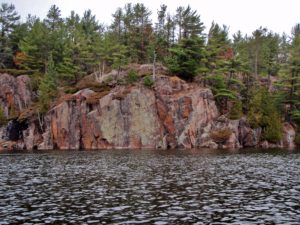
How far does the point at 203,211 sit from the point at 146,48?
324ft

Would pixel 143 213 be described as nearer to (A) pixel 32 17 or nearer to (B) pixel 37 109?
(B) pixel 37 109

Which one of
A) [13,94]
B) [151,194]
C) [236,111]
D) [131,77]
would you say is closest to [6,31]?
[13,94]

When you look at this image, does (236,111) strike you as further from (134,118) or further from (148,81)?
(134,118)

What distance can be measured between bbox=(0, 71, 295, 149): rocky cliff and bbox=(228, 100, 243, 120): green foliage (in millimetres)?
1234

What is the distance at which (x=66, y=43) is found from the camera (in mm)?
118688

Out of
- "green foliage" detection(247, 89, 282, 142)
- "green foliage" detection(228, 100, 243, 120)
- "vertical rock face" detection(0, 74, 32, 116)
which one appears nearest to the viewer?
"green foliage" detection(247, 89, 282, 142)

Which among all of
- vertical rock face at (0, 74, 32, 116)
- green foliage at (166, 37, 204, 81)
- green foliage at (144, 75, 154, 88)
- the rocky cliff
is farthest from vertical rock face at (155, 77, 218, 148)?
vertical rock face at (0, 74, 32, 116)

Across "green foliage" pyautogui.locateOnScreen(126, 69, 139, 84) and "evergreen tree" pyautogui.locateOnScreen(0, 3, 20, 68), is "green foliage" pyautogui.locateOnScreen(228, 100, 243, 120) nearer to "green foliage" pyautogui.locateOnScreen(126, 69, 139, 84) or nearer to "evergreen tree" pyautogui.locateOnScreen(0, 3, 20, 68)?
"green foliage" pyautogui.locateOnScreen(126, 69, 139, 84)

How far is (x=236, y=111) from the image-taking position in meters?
95.2

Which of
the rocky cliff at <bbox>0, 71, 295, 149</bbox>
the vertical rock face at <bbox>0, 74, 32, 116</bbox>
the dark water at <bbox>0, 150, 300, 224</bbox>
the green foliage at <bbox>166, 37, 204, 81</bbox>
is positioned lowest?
the dark water at <bbox>0, 150, 300, 224</bbox>

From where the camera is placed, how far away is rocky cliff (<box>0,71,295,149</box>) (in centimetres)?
9250

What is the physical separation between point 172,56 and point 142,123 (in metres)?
24.9

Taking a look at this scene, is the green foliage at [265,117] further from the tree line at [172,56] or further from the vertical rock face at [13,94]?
the vertical rock face at [13,94]

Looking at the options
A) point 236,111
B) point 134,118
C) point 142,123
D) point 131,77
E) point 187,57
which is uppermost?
point 187,57
